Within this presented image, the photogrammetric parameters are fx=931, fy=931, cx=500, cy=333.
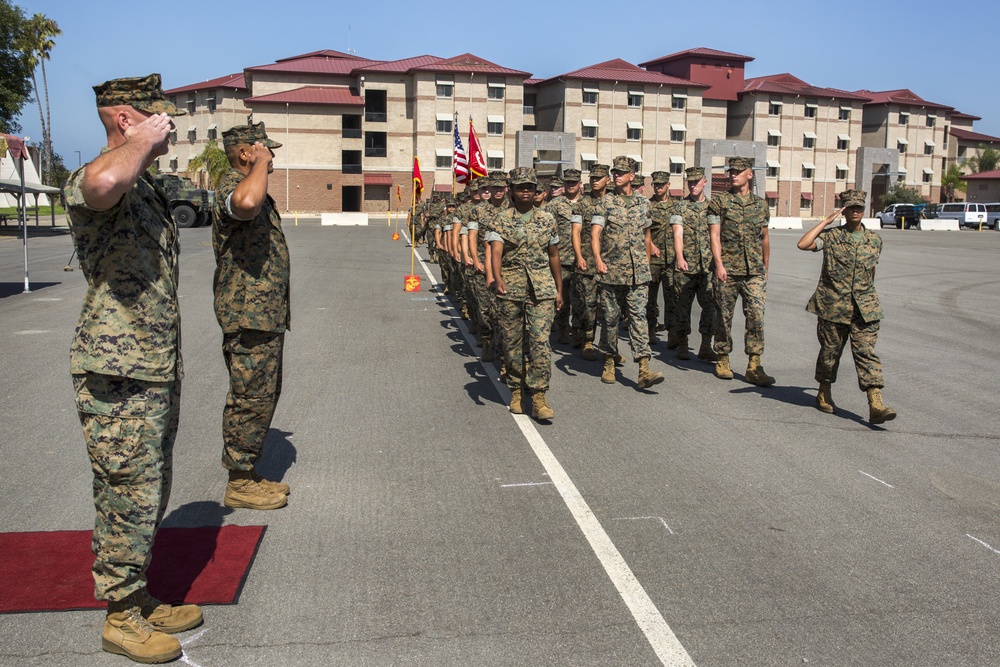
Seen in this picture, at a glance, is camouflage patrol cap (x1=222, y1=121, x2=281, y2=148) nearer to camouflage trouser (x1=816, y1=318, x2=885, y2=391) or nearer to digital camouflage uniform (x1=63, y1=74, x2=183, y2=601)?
digital camouflage uniform (x1=63, y1=74, x2=183, y2=601)

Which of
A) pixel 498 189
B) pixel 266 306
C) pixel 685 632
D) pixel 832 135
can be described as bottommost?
pixel 685 632

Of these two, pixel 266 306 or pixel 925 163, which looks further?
pixel 925 163

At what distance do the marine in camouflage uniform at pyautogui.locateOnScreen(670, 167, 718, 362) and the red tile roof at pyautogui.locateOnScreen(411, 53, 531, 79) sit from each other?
66435 millimetres

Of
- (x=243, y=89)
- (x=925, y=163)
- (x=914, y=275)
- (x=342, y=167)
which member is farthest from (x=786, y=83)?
(x=914, y=275)

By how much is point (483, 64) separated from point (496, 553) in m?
75.3

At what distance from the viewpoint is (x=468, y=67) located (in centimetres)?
7562

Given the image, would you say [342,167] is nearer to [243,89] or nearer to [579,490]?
[243,89]

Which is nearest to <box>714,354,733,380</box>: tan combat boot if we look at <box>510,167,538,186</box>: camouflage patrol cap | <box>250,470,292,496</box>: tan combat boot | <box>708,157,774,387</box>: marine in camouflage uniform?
<box>708,157,774,387</box>: marine in camouflage uniform

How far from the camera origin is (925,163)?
95062mm

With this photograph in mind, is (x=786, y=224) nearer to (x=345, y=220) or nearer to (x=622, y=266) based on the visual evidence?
(x=345, y=220)

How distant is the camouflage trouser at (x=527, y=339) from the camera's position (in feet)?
25.4

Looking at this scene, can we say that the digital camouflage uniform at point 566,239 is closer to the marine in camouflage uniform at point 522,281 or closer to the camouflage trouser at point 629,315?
the camouflage trouser at point 629,315

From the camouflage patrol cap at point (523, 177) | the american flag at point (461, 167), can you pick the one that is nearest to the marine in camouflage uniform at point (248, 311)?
the camouflage patrol cap at point (523, 177)

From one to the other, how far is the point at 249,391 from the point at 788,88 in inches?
3543
